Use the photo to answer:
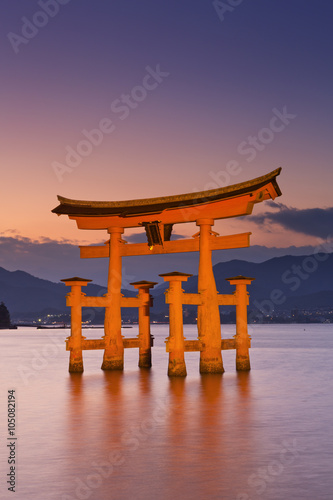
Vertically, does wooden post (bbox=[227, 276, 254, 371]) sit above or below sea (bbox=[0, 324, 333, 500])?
above

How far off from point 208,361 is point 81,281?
547 centimetres

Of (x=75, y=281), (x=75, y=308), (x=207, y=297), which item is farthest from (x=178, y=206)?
(x=75, y=308)

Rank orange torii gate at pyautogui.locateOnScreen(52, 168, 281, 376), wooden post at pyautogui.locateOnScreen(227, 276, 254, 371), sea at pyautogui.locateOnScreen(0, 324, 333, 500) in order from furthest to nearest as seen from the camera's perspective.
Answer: wooden post at pyautogui.locateOnScreen(227, 276, 254, 371) → orange torii gate at pyautogui.locateOnScreen(52, 168, 281, 376) → sea at pyautogui.locateOnScreen(0, 324, 333, 500)

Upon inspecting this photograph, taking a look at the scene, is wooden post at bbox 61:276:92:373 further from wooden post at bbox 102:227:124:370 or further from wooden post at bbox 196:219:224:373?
wooden post at bbox 196:219:224:373

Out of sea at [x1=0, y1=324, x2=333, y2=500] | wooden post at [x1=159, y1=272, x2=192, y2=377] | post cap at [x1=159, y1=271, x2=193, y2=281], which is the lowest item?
sea at [x1=0, y1=324, x2=333, y2=500]

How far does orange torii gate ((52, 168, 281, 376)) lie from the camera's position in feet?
68.2

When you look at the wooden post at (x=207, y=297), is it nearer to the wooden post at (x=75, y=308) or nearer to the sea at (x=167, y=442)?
the sea at (x=167, y=442)

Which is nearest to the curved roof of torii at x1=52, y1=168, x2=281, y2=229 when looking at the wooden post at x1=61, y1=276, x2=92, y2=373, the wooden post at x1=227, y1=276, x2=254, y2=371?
the wooden post at x1=61, y1=276, x2=92, y2=373

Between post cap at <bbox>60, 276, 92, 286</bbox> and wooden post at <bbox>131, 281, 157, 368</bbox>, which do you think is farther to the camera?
wooden post at <bbox>131, 281, 157, 368</bbox>

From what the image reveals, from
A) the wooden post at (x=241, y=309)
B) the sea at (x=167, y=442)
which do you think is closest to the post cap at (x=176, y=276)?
the wooden post at (x=241, y=309)

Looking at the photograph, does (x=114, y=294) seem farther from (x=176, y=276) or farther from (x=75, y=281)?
(x=176, y=276)

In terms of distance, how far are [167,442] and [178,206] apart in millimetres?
11424

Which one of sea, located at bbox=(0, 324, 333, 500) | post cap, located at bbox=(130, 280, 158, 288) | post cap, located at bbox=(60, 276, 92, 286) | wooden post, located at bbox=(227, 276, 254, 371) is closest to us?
sea, located at bbox=(0, 324, 333, 500)

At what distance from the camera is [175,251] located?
2294cm
